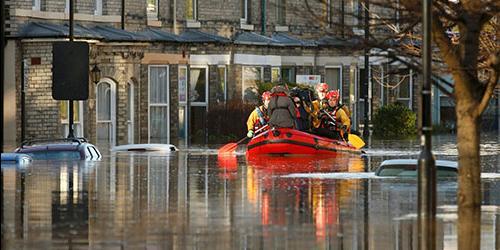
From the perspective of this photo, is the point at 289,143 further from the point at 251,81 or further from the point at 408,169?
the point at 251,81

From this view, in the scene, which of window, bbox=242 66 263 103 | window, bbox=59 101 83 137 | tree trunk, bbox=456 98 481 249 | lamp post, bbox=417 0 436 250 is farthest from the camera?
window, bbox=242 66 263 103

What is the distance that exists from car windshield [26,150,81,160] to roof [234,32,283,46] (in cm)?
2548

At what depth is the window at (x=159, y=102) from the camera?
209 feet

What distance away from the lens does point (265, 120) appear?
4722 centimetres

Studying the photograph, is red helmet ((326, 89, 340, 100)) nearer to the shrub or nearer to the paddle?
the paddle

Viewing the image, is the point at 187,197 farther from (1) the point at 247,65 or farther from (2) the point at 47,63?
(1) the point at 247,65

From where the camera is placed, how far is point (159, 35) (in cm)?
6253

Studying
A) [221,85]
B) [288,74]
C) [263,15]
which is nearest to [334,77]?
[288,74]

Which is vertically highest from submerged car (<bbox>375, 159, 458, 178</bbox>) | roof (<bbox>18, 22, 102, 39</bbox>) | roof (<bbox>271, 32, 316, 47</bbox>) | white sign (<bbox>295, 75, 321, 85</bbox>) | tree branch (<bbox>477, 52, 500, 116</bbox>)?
roof (<bbox>271, 32, 316, 47</bbox>)

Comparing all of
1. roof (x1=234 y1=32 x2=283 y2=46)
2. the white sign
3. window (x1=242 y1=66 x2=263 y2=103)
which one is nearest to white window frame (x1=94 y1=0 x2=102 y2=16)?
roof (x1=234 y1=32 x2=283 y2=46)

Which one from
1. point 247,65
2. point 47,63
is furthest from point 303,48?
point 47,63

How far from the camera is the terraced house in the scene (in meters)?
56.5

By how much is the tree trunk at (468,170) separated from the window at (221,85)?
48277 mm

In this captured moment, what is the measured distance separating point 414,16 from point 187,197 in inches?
413
